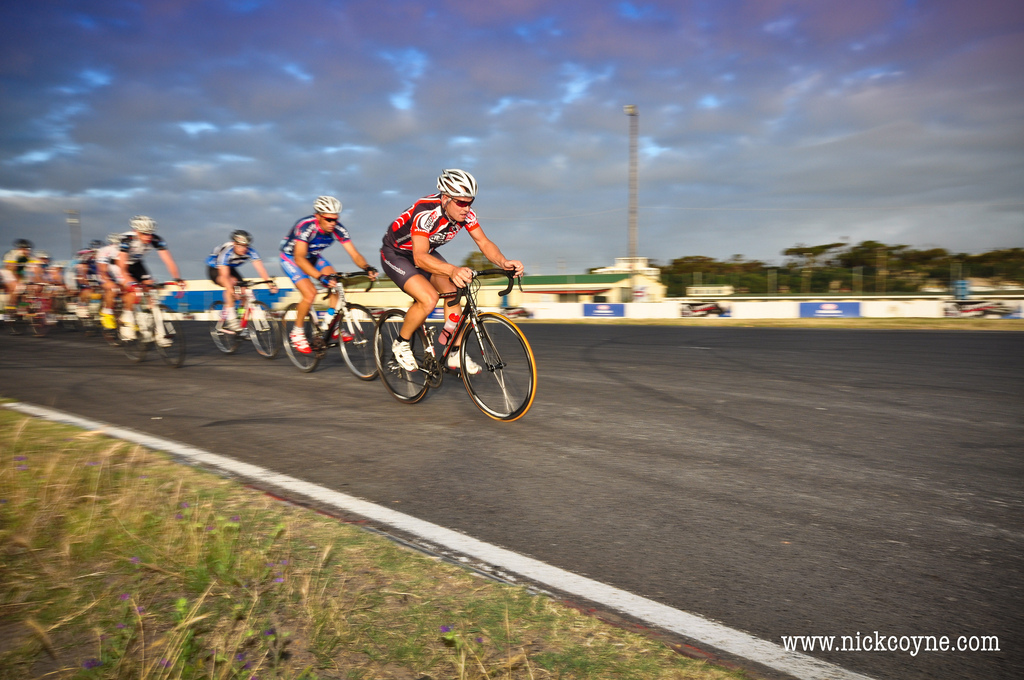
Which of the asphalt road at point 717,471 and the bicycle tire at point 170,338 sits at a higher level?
the bicycle tire at point 170,338

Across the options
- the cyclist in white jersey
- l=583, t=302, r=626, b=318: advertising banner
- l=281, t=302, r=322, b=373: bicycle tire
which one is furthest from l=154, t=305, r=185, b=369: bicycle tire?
l=583, t=302, r=626, b=318: advertising banner

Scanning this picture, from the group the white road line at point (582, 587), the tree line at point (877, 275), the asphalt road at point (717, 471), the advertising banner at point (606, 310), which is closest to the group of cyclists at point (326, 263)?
the asphalt road at point (717, 471)

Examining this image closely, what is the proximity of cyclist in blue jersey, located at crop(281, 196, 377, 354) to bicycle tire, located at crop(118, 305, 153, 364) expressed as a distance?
8.80 ft

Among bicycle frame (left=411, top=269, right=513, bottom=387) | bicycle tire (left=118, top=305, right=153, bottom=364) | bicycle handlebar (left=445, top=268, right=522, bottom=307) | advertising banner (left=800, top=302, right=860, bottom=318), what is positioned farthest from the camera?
advertising banner (left=800, top=302, right=860, bottom=318)

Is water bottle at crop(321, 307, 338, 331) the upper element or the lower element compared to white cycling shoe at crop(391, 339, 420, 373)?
upper

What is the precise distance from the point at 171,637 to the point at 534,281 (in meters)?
64.3

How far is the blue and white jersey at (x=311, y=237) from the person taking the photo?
7.66m

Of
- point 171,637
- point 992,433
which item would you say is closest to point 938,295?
point 992,433

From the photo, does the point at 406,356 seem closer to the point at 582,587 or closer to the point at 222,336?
the point at 582,587

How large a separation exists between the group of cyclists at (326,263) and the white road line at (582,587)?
2.16 m

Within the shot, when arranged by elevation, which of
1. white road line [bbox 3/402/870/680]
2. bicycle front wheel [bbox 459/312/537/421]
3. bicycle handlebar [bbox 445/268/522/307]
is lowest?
white road line [bbox 3/402/870/680]

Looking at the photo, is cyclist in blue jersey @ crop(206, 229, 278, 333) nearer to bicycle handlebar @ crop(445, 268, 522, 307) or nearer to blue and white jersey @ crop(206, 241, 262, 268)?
blue and white jersey @ crop(206, 241, 262, 268)

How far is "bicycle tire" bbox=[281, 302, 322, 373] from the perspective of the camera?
805 cm

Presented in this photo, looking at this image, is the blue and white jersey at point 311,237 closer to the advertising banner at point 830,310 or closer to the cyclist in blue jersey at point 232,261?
the cyclist in blue jersey at point 232,261
